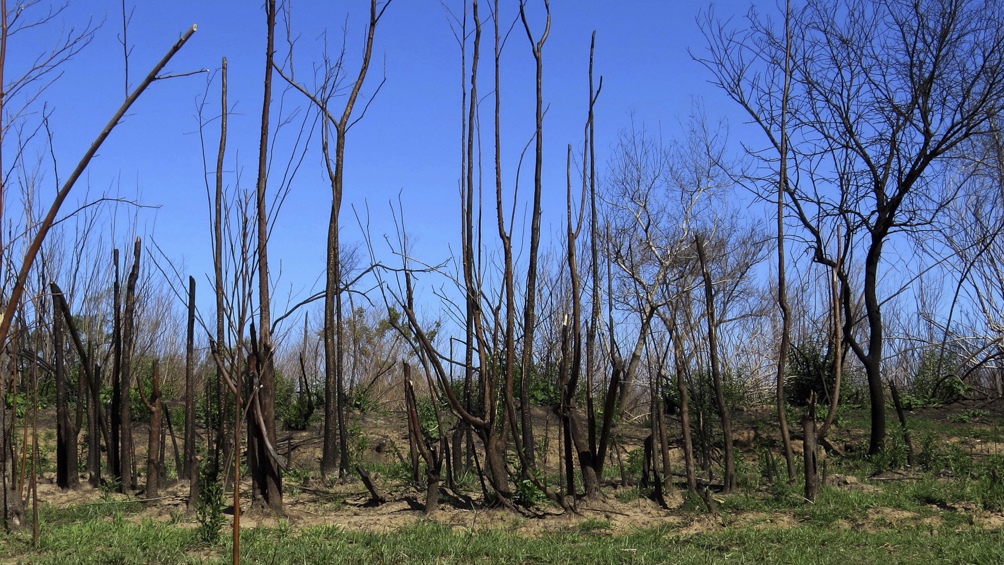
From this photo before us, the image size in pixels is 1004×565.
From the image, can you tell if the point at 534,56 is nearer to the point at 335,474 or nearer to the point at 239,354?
the point at 239,354

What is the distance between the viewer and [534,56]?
7035 millimetres

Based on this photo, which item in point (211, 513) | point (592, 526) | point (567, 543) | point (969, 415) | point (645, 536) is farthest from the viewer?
point (969, 415)

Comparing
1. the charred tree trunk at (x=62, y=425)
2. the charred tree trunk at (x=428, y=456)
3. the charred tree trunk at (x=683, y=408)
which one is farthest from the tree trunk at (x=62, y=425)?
the charred tree trunk at (x=683, y=408)

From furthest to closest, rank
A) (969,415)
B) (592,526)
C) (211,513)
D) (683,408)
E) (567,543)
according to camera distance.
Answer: (969,415), (683,408), (592,526), (567,543), (211,513)

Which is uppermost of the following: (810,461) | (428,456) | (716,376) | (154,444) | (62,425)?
(716,376)

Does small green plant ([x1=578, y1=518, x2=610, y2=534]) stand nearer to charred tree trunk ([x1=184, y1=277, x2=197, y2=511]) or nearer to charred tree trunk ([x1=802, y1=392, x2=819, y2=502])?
charred tree trunk ([x1=802, y1=392, x2=819, y2=502])

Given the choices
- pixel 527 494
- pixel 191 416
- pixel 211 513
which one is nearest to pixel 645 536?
pixel 527 494

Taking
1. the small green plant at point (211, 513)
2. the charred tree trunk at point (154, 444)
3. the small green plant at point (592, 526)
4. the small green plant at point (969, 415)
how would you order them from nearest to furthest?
the small green plant at point (211, 513)
the small green plant at point (592, 526)
the charred tree trunk at point (154, 444)
the small green plant at point (969, 415)

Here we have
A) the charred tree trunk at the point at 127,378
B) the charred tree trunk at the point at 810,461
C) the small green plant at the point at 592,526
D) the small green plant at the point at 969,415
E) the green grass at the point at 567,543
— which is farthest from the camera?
the small green plant at the point at 969,415

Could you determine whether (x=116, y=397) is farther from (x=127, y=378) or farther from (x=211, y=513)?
(x=211, y=513)

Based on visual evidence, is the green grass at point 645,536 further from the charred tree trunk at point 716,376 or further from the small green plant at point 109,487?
the small green plant at point 109,487

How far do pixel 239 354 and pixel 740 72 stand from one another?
6945mm

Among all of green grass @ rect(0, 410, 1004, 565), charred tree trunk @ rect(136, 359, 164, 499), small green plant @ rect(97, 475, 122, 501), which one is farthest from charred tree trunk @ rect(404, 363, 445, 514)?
small green plant @ rect(97, 475, 122, 501)

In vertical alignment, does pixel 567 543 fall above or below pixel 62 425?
below
